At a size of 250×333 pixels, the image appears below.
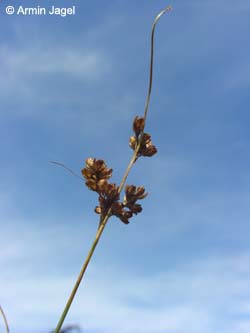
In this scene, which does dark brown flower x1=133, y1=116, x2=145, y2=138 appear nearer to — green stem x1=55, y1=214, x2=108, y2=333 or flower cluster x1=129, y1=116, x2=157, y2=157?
flower cluster x1=129, y1=116, x2=157, y2=157

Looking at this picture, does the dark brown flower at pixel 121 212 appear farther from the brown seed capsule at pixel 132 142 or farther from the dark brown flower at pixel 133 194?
the brown seed capsule at pixel 132 142

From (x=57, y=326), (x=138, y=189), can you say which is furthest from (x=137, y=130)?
(x=57, y=326)

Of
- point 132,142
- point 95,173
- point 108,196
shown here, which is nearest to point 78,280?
point 108,196

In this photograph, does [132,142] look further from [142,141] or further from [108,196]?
Result: [108,196]

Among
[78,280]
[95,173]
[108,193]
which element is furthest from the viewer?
[95,173]

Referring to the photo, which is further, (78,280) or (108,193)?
(108,193)

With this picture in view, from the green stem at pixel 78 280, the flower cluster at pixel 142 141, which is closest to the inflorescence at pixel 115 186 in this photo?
the flower cluster at pixel 142 141
